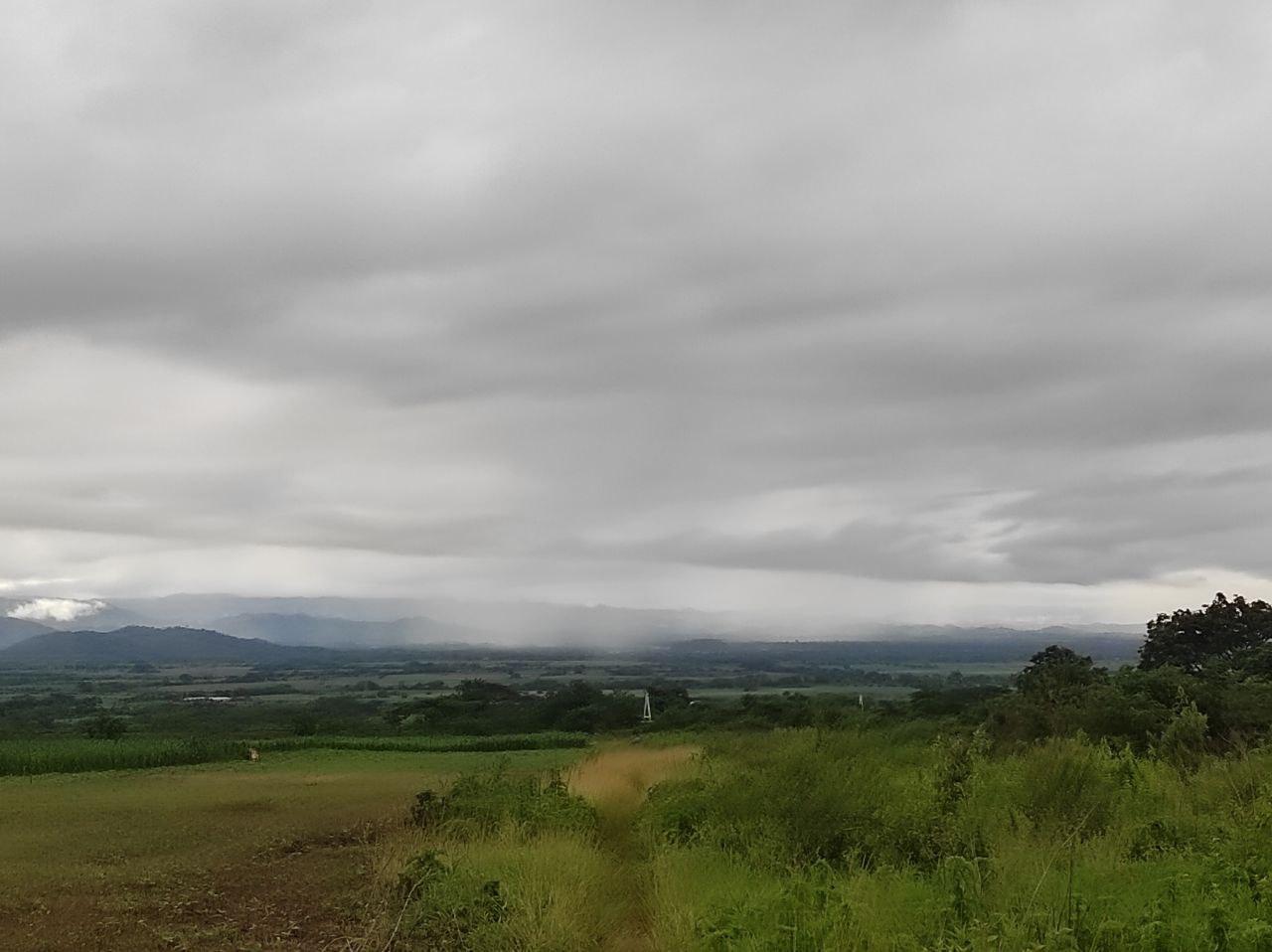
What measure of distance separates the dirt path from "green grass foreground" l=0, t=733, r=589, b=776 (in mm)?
17165

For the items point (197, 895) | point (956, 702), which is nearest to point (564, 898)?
point (197, 895)

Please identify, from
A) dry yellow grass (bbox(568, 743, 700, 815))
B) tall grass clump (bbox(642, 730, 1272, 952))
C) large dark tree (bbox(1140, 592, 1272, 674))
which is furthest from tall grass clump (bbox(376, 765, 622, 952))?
large dark tree (bbox(1140, 592, 1272, 674))

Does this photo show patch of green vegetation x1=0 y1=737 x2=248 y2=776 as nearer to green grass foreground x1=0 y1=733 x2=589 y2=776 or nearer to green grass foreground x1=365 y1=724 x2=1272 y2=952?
green grass foreground x1=0 y1=733 x2=589 y2=776

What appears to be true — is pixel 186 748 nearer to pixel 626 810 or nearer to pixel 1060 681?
pixel 626 810

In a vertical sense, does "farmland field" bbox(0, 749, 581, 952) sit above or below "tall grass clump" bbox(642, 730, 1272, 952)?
below

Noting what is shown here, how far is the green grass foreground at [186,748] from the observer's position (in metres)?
34.0

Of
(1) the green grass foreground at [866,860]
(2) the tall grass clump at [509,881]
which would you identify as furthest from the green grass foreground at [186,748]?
(2) the tall grass clump at [509,881]

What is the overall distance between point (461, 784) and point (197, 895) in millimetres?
5392

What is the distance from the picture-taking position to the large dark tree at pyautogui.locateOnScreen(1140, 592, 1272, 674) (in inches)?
1608

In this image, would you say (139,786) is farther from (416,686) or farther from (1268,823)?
(416,686)

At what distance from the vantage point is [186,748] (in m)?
37.9

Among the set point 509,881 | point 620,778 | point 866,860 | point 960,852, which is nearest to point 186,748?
point 620,778

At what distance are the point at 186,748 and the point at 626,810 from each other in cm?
2584

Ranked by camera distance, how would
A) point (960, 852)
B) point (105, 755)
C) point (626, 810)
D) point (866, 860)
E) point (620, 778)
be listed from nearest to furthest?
point (960, 852)
point (866, 860)
point (626, 810)
point (620, 778)
point (105, 755)
